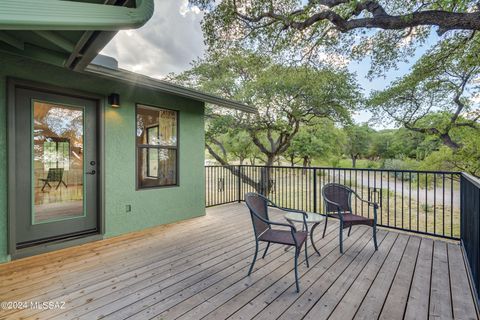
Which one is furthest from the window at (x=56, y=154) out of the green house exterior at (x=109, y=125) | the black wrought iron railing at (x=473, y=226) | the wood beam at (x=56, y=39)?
the black wrought iron railing at (x=473, y=226)

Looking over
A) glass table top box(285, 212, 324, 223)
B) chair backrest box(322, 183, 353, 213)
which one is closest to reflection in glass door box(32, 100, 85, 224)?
glass table top box(285, 212, 324, 223)

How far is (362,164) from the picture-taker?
864 inches

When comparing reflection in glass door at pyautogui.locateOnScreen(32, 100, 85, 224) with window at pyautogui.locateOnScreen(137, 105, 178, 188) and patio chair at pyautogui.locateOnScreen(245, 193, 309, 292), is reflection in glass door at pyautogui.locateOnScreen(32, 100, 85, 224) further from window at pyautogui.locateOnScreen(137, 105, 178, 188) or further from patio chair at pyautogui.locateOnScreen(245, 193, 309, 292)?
patio chair at pyautogui.locateOnScreen(245, 193, 309, 292)

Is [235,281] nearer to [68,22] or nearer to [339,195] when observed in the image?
[339,195]

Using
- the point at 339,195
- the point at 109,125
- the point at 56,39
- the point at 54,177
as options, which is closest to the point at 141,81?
the point at 109,125

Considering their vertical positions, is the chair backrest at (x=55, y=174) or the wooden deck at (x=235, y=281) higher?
the chair backrest at (x=55, y=174)

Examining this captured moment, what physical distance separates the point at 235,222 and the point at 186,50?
6647mm

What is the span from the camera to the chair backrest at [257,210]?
2.44 metres

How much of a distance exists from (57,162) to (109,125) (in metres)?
0.86

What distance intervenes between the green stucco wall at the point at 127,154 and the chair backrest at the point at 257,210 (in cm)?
220

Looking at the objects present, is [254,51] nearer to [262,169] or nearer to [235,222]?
[262,169]

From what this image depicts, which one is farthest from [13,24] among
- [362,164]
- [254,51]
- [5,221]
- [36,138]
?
[362,164]

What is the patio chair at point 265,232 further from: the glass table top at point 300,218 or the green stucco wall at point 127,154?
the green stucco wall at point 127,154

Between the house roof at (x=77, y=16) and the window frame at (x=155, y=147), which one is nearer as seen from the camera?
the house roof at (x=77, y=16)
